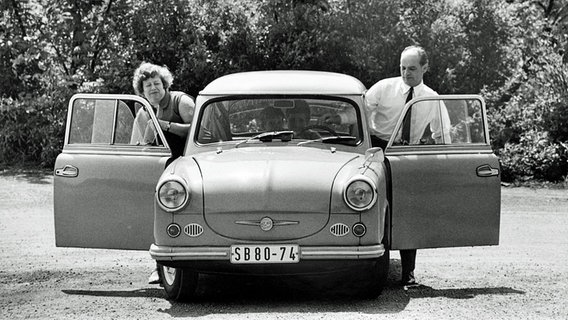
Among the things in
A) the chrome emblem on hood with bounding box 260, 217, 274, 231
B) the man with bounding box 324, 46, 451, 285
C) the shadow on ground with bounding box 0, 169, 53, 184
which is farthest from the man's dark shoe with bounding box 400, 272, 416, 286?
the shadow on ground with bounding box 0, 169, 53, 184

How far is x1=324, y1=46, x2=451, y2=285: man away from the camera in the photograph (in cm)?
949

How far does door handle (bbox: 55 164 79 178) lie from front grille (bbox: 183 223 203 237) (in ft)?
4.36

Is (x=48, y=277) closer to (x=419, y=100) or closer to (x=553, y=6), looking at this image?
(x=419, y=100)

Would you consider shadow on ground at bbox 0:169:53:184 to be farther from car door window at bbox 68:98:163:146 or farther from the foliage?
car door window at bbox 68:98:163:146

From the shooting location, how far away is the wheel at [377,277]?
8.62 meters

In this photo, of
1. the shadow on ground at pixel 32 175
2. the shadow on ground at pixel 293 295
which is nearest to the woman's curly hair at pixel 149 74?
the shadow on ground at pixel 293 295

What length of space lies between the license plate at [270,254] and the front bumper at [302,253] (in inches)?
2.4

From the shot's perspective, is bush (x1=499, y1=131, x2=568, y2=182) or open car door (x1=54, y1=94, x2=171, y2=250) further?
bush (x1=499, y1=131, x2=568, y2=182)

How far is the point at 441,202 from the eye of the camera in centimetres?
918

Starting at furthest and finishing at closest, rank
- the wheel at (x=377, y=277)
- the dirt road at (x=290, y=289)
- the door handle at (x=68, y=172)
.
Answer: the door handle at (x=68, y=172) → the wheel at (x=377, y=277) → the dirt road at (x=290, y=289)

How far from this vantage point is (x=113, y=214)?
9.17 metres

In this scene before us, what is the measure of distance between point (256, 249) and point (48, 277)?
261 centimetres

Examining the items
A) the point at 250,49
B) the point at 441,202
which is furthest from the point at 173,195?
the point at 250,49

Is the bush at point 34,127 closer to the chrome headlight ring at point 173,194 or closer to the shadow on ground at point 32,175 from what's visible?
the shadow on ground at point 32,175
